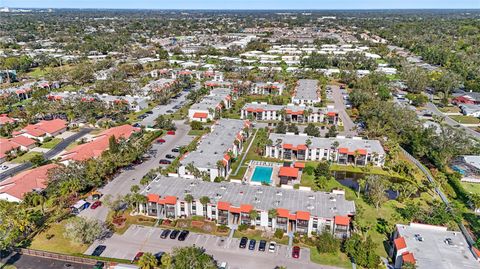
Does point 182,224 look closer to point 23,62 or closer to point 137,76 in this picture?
point 137,76

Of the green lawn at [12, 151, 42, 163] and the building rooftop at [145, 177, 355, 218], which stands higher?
the building rooftop at [145, 177, 355, 218]

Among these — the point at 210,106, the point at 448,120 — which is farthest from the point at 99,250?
the point at 448,120

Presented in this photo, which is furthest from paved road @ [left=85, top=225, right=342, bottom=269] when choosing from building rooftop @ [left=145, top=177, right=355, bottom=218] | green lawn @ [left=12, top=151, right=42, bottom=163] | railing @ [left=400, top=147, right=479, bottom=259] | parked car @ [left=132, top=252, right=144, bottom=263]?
green lawn @ [left=12, top=151, right=42, bottom=163]

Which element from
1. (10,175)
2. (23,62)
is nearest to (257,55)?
(23,62)

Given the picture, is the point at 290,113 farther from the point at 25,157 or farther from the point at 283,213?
the point at 25,157

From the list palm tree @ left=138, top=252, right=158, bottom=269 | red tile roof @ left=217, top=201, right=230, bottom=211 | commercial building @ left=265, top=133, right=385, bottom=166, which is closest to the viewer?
palm tree @ left=138, top=252, right=158, bottom=269

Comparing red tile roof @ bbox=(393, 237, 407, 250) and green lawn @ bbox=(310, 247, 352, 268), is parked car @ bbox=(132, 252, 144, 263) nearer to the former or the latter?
green lawn @ bbox=(310, 247, 352, 268)

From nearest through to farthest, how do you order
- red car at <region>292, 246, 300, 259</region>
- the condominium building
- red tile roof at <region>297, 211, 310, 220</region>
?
red car at <region>292, 246, 300, 259</region> → red tile roof at <region>297, 211, 310, 220</region> → the condominium building
